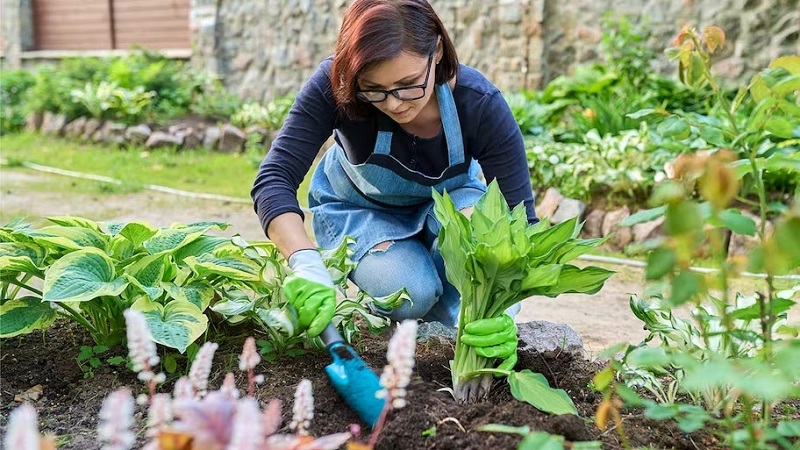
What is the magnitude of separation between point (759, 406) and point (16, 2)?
11.5 meters

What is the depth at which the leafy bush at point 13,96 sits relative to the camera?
880 cm

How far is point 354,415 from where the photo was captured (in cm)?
171

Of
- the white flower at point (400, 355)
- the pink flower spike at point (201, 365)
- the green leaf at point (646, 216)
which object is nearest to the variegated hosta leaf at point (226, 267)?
the pink flower spike at point (201, 365)

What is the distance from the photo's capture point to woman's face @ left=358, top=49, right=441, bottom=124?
2088 mm

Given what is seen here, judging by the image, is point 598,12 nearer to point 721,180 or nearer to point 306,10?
point 306,10

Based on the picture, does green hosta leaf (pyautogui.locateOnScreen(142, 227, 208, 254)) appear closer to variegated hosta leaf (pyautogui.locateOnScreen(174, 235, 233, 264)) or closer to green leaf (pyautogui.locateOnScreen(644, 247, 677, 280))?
variegated hosta leaf (pyautogui.locateOnScreen(174, 235, 233, 264))

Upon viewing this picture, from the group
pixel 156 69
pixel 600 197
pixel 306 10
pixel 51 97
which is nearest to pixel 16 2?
pixel 51 97

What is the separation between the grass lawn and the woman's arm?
2655 mm

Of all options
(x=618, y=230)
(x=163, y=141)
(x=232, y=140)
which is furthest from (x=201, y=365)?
(x=163, y=141)

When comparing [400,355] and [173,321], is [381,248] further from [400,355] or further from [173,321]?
[400,355]

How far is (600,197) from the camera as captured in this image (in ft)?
14.3

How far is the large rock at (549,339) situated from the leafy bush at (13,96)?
317 inches

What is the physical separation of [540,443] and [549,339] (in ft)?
3.18

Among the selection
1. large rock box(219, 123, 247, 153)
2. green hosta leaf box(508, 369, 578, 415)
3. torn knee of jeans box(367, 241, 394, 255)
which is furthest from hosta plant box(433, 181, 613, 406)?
large rock box(219, 123, 247, 153)
